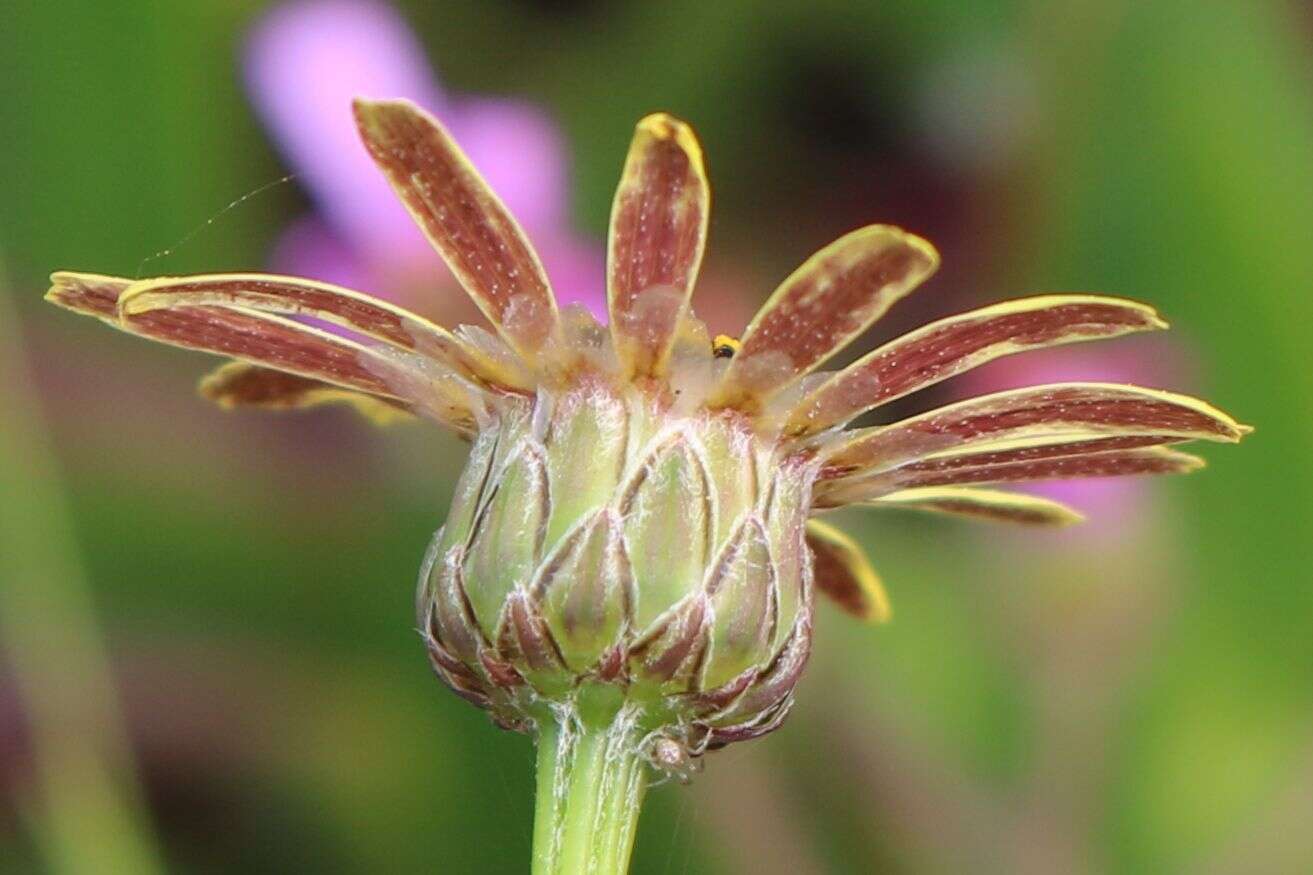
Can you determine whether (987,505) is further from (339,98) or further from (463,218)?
(339,98)

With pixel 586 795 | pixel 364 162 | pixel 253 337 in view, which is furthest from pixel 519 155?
pixel 586 795

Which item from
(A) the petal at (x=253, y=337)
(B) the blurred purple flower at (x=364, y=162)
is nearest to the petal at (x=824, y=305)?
(A) the petal at (x=253, y=337)

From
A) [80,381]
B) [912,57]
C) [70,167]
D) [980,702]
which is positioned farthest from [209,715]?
[912,57]

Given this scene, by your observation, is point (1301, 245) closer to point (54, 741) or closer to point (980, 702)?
point (980, 702)

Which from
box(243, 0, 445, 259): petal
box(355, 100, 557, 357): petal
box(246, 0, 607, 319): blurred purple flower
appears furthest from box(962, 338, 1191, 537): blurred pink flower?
box(355, 100, 557, 357): petal

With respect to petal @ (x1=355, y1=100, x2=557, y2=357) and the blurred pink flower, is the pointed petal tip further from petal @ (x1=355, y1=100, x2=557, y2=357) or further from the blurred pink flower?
the blurred pink flower
